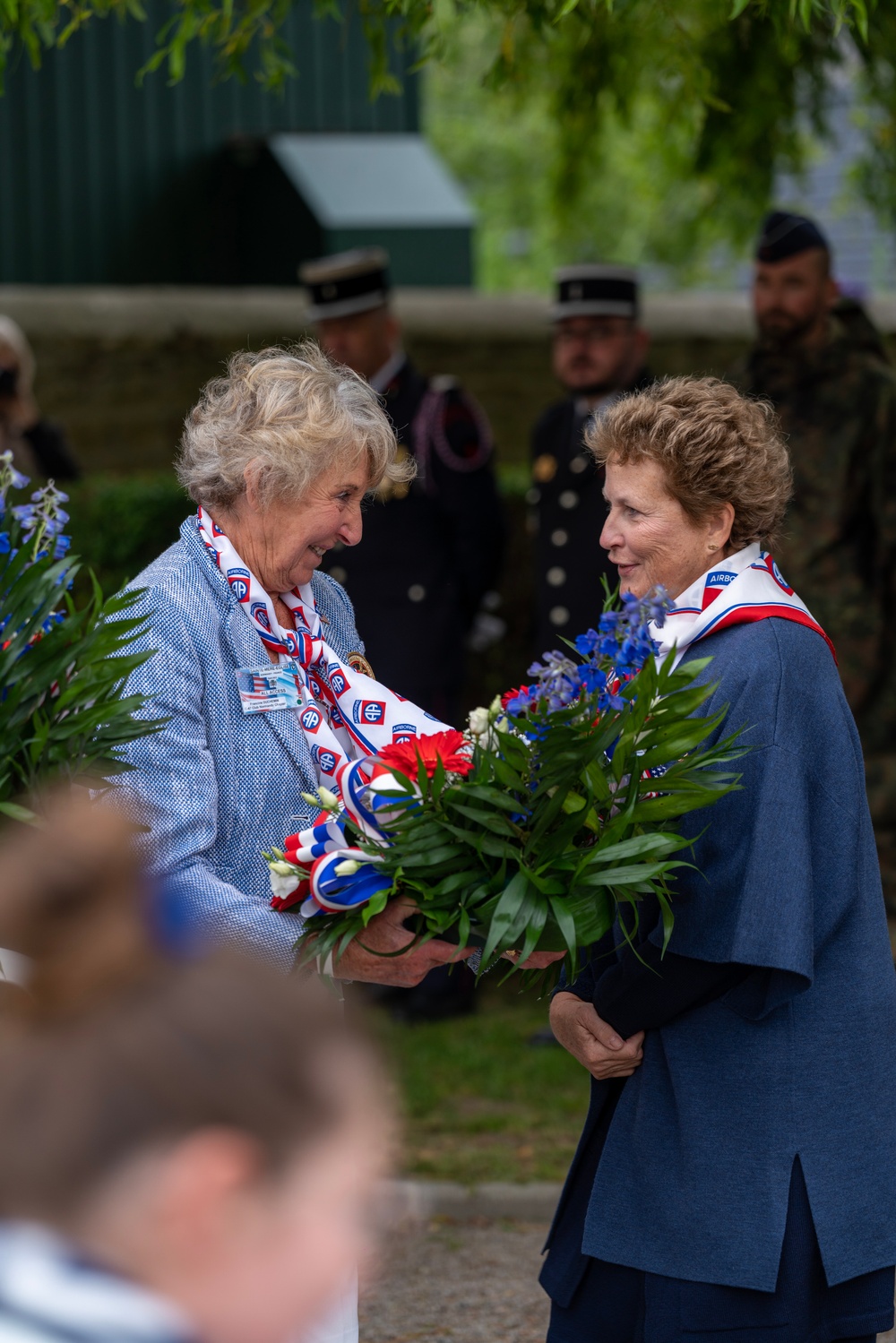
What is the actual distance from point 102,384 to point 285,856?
5520 mm

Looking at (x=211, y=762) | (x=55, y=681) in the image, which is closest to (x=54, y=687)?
(x=55, y=681)

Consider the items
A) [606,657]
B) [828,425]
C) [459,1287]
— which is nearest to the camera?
[606,657]

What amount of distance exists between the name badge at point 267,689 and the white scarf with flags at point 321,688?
0.02 m

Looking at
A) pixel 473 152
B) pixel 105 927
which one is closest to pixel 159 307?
pixel 105 927

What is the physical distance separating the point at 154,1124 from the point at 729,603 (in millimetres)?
1605

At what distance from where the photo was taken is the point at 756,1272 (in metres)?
2.29

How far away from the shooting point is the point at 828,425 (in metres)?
5.60

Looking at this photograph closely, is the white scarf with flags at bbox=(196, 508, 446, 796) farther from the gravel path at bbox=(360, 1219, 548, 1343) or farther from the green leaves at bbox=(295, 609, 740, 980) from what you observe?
the gravel path at bbox=(360, 1219, 548, 1343)

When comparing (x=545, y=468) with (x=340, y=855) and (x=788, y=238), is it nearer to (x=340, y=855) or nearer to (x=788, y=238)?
(x=788, y=238)

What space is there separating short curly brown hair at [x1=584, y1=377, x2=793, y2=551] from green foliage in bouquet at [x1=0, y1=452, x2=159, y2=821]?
823 millimetres

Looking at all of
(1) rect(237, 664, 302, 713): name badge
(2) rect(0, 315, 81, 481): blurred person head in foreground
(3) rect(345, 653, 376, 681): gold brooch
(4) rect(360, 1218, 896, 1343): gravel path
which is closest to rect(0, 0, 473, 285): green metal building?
(2) rect(0, 315, 81, 481): blurred person head in foreground

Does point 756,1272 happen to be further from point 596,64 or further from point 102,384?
point 102,384

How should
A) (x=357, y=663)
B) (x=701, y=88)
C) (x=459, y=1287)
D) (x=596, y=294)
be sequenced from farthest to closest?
(x=596, y=294)
(x=459, y=1287)
(x=701, y=88)
(x=357, y=663)

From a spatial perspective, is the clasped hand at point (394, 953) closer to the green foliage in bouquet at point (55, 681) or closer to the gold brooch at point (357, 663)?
the green foliage in bouquet at point (55, 681)
